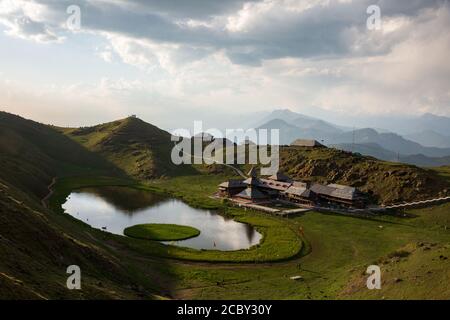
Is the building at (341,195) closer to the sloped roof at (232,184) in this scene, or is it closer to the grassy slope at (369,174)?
the grassy slope at (369,174)

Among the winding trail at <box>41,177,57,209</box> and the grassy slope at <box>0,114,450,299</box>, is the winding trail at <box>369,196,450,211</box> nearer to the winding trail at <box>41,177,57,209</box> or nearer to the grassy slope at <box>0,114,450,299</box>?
the grassy slope at <box>0,114,450,299</box>

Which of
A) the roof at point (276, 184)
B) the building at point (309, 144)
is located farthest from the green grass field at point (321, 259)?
the building at point (309, 144)

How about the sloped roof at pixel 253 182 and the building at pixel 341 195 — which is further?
the sloped roof at pixel 253 182

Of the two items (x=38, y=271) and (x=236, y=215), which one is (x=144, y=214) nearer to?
(x=236, y=215)

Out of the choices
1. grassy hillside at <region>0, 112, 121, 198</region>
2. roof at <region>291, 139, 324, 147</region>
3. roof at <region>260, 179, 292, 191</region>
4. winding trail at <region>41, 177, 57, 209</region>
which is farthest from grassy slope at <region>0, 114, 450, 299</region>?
roof at <region>291, 139, 324, 147</region>

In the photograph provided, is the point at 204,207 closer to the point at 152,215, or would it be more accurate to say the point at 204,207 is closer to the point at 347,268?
the point at 152,215
